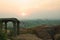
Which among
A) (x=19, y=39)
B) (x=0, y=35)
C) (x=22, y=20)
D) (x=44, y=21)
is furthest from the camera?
(x=44, y=21)

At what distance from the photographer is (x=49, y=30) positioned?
21234mm

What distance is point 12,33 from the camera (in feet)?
66.3

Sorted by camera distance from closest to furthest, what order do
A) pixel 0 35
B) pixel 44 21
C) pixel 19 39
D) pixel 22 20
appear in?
1. pixel 0 35
2. pixel 19 39
3. pixel 22 20
4. pixel 44 21

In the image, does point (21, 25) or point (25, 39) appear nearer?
point (25, 39)

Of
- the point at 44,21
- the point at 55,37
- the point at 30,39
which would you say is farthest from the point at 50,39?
the point at 44,21

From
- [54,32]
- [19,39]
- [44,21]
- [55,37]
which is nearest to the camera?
[19,39]

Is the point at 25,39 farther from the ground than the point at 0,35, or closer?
closer

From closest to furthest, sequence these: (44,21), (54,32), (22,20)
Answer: (54,32) < (22,20) < (44,21)

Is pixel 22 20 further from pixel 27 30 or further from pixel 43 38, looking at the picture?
pixel 43 38

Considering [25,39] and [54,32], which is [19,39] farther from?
[54,32]

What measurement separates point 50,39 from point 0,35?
26.6ft

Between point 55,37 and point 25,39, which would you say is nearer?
point 25,39

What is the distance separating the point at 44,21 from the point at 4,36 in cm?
1477

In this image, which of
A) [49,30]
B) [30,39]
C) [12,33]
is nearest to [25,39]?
[30,39]
